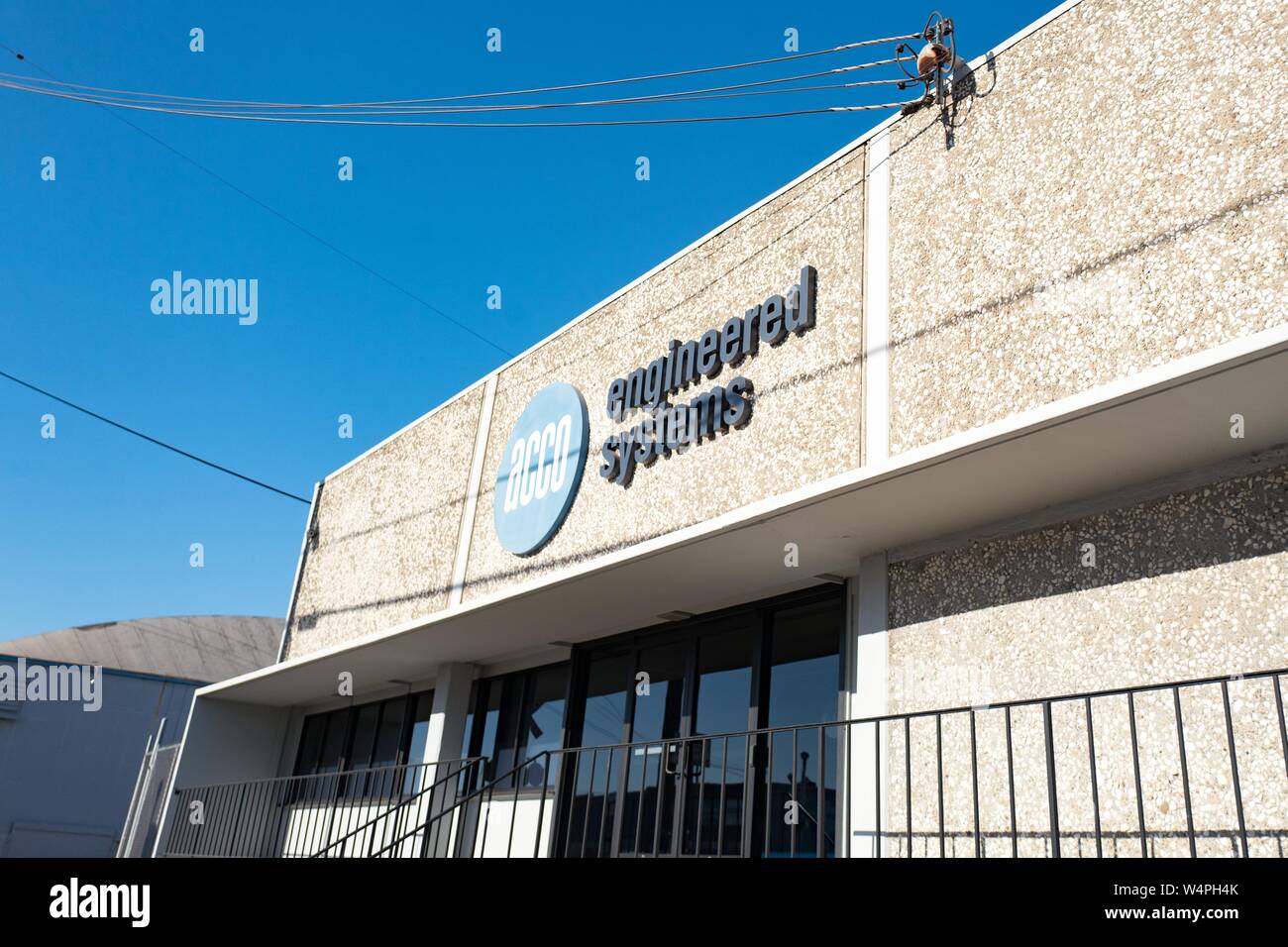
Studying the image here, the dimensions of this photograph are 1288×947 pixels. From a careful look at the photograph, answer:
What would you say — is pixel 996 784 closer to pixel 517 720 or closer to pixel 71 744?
pixel 517 720

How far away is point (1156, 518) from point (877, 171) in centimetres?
332

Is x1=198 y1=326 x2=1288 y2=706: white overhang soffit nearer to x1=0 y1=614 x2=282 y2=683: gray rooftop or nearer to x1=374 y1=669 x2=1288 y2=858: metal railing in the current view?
x1=374 y1=669 x2=1288 y2=858: metal railing

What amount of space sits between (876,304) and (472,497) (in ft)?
18.4

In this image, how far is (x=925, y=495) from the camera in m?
5.74

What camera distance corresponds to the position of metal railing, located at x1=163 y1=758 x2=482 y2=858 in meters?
11.3

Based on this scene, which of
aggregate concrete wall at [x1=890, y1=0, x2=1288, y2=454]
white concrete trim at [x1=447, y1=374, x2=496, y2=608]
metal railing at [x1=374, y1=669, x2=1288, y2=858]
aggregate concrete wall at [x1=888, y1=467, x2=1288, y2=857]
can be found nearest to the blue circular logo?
white concrete trim at [x1=447, y1=374, x2=496, y2=608]

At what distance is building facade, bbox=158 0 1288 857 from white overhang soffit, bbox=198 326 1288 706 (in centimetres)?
3

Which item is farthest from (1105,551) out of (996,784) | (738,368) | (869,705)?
(738,368)

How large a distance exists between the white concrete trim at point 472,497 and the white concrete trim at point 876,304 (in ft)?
17.2

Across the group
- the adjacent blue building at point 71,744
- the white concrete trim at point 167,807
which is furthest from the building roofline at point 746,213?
the adjacent blue building at point 71,744
